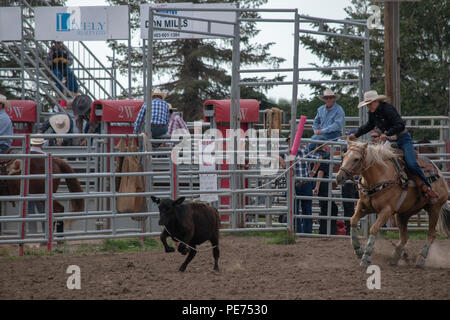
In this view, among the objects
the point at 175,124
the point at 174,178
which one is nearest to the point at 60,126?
the point at 175,124

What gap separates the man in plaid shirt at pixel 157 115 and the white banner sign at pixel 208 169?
89 cm

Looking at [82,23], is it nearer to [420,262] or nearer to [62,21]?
[62,21]

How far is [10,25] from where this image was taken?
15.2 meters

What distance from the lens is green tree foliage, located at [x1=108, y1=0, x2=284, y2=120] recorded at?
86.0 feet

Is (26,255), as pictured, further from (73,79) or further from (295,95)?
(73,79)

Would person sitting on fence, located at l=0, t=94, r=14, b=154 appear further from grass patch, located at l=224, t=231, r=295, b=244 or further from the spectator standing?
grass patch, located at l=224, t=231, r=295, b=244

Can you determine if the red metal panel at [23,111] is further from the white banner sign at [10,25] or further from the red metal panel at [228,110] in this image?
the red metal panel at [228,110]

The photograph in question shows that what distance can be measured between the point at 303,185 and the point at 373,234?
298cm

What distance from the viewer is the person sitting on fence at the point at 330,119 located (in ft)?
36.2

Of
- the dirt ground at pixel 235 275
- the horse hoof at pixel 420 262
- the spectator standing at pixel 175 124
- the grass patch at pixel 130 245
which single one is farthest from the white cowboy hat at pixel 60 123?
the horse hoof at pixel 420 262

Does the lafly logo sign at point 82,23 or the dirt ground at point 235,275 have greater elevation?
the lafly logo sign at point 82,23

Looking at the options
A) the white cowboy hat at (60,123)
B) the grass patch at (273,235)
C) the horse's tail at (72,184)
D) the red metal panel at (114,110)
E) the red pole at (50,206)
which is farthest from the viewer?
the white cowboy hat at (60,123)
